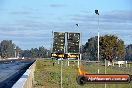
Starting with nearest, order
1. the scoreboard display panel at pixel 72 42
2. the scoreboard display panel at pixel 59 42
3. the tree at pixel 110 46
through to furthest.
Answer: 1. the scoreboard display panel at pixel 59 42
2. the scoreboard display panel at pixel 72 42
3. the tree at pixel 110 46

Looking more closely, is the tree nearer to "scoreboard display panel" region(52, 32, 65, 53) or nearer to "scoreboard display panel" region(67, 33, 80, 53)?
"scoreboard display panel" region(67, 33, 80, 53)

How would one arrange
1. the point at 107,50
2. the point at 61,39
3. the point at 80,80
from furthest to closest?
the point at 107,50 < the point at 61,39 < the point at 80,80

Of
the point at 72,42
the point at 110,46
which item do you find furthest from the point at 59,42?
the point at 110,46

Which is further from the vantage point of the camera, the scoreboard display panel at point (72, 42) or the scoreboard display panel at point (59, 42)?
the scoreboard display panel at point (72, 42)

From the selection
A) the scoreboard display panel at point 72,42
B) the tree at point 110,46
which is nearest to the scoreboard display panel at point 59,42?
the scoreboard display panel at point 72,42

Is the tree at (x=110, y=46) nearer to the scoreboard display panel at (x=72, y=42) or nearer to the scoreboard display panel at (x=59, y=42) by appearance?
the scoreboard display panel at (x=72, y=42)

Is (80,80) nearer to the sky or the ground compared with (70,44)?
nearer to the ground

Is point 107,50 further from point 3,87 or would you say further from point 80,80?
point 80,80

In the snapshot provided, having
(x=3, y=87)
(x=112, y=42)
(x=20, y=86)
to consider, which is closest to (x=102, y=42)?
(x=112, y=42)

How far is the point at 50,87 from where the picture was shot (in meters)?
25.9

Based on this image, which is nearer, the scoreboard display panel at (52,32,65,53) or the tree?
the scoreboard display panel at (52,32,65,53)

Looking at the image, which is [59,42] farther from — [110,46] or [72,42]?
[110,46]

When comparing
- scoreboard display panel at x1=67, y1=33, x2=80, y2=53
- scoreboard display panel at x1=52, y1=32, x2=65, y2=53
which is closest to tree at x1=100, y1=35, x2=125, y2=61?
scoreboard display panel at x1=67, y1=33, x2=80, y2=53

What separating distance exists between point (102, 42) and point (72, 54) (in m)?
76.4
